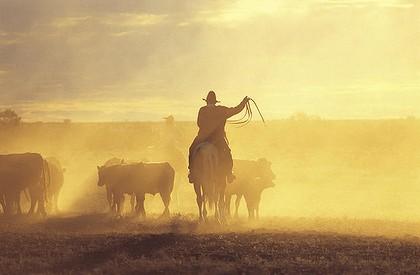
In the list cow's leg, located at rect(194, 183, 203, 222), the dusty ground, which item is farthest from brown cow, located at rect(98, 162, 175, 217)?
the dusty ground

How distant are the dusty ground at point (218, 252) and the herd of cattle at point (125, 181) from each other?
783 centimetres

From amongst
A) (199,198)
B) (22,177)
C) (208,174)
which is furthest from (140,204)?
(208,174)

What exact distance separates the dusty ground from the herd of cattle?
783 cm

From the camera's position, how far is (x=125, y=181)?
31.0m

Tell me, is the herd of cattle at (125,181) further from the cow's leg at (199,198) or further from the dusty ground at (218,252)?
the dusty ground at (218,252)

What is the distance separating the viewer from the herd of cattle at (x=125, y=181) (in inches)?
1159

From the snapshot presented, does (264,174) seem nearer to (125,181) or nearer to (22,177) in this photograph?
(125,181)

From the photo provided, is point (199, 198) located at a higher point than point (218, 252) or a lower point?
higher

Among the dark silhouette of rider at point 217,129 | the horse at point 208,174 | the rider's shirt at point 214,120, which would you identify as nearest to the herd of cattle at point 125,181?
the horse at point 208,174

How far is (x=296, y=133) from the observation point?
3693 inches

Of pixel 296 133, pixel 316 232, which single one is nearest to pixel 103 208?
pixel 316 232

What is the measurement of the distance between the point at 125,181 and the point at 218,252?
557 inches

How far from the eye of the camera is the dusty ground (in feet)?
52.4

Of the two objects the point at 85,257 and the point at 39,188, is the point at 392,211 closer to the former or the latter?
the point at 39,188
